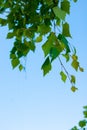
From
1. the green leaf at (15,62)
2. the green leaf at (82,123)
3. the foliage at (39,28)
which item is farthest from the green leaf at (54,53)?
the green leaf at (82,123)

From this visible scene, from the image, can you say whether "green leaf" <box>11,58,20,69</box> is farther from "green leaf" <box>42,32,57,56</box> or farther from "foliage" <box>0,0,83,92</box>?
"green leaf" <box>42,32,57,56</box>

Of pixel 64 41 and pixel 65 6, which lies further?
pixel 65 6

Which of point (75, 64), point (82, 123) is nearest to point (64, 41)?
point (75, 64)

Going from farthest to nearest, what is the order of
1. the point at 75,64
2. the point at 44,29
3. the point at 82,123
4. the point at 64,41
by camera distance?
the point at 82,123
the point at 75,64
the point at 44,29
the point at 64,41

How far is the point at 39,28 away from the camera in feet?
10.3

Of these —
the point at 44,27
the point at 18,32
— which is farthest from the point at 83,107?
the point at 44,27

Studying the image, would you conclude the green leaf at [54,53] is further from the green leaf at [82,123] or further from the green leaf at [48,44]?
the green leaf at [82,123]

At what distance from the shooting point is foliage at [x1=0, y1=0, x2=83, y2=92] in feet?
9.64

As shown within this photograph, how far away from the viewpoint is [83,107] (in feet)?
22.0

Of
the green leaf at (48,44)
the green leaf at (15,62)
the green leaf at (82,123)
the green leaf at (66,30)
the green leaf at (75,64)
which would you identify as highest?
the green leaf at (82,123)

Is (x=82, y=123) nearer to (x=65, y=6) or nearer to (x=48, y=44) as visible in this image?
(x=65, y=6)

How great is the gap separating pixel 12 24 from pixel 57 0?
780 mm

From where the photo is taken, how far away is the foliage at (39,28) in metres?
2.94

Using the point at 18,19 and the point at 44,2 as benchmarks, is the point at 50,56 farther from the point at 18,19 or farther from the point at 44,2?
the point at 18,19
